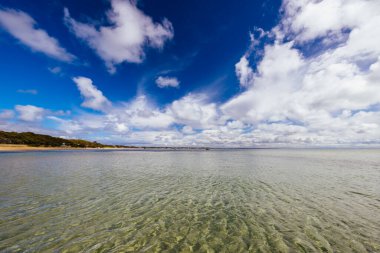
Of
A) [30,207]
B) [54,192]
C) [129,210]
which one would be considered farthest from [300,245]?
[54,192]

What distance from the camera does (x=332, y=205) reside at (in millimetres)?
16219

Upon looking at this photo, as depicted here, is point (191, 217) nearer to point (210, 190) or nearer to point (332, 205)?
point (210, 190)

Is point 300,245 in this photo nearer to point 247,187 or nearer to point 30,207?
point 247,187

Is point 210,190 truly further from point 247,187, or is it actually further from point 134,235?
point 134,235

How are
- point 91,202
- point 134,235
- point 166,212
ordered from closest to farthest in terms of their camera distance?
point 134,235, point 166,212, point 91,202

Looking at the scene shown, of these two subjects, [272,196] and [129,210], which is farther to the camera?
[272,196]

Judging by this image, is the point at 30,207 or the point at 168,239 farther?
the point at 30,207

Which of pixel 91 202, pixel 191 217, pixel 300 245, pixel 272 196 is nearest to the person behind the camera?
pixel 300 245

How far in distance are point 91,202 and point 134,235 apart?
27.1ft

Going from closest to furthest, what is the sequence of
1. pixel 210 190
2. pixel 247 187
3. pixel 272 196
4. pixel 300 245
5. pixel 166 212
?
pixel 300 245
pixel 166 212
pixel 272 196
pixel 210 190
pixel 247 187

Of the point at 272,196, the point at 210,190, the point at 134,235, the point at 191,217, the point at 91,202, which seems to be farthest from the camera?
the point at 210,190

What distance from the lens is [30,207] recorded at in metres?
14.5

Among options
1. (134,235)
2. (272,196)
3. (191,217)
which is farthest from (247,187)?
(134,235)

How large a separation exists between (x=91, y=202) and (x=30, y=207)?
4.45 meters
